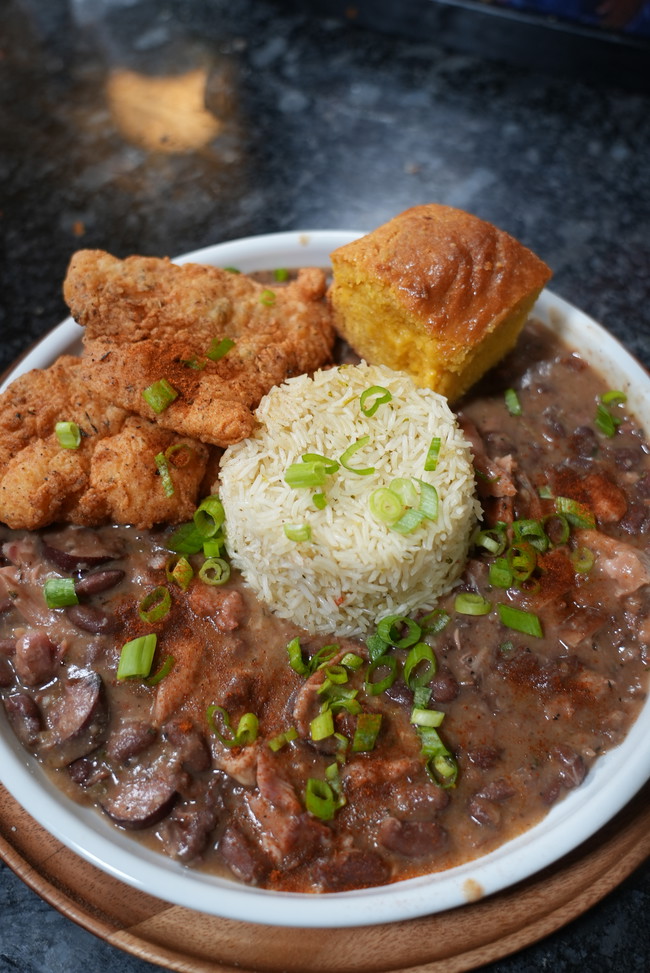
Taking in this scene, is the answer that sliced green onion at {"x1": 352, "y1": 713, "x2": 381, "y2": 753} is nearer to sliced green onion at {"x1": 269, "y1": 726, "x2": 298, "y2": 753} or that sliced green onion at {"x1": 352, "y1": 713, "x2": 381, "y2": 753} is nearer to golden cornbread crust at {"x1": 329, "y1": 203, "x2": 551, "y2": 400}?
sliced green onion at {"x1": 269, "y1": 726, "x2": 298, "y2": 753}

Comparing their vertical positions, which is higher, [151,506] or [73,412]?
[73,412]

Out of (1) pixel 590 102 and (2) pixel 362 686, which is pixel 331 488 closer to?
(2) pixel 362 686

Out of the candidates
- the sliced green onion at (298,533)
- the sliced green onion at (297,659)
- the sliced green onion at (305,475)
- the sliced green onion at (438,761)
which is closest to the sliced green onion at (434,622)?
the sliced green onion at (438,761)

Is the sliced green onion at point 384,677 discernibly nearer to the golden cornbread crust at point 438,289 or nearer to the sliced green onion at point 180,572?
the sliced green onion at point 180,572

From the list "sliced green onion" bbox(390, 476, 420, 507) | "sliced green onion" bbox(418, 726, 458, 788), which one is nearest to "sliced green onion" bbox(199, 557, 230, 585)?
"sliced green onion" bbox(390, 476, 420, 507)

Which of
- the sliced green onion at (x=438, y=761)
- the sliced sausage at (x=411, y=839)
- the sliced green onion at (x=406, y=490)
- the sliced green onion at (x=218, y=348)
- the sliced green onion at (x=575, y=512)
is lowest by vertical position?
the sliced sausage at (x=411, y=839)

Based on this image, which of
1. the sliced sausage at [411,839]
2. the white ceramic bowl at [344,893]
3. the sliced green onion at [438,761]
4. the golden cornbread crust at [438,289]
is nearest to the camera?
the white ceramic bowl at [344,893]

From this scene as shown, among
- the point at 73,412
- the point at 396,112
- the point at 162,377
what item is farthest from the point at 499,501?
the point at 396,112
